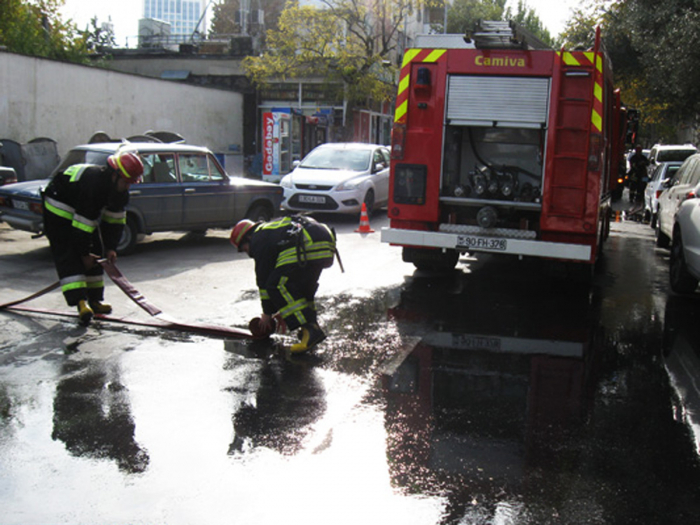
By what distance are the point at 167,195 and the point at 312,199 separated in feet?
16.2

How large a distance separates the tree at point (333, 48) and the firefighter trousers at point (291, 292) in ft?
76.0

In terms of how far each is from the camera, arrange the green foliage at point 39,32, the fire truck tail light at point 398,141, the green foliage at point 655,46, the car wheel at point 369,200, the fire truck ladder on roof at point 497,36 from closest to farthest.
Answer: the fire truck ladder on roof at point 497,36 < the fire truck tail light at point 398,141 < the car wheel at point 369,200 < the green foliage at point 655,46 < the green foliage at point 39,32

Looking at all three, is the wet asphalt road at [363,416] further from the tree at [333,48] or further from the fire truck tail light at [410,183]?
the tree at [333,48]

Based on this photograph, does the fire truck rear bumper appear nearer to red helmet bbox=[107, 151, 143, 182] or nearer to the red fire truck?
the red fire truck

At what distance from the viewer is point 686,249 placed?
355 inches

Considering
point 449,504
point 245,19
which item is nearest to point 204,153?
point 449,504

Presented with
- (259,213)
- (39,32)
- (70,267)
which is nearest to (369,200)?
(259,213)

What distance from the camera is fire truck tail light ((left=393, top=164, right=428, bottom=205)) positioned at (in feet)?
30.0

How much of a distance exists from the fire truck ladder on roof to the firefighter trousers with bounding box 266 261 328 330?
3.98 m

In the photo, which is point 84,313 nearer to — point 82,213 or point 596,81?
point 82,213

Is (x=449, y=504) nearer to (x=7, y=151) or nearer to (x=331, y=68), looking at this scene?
(x=7, y=151)

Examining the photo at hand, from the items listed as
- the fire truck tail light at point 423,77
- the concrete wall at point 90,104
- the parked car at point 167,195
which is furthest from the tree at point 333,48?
the fire truck tail light at point 423,77

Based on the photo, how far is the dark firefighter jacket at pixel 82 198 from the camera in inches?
279

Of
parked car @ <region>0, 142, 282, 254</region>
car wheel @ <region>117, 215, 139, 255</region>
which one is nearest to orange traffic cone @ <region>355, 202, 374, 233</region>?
parked car @ <region>0, 142, 282, 254</region>
